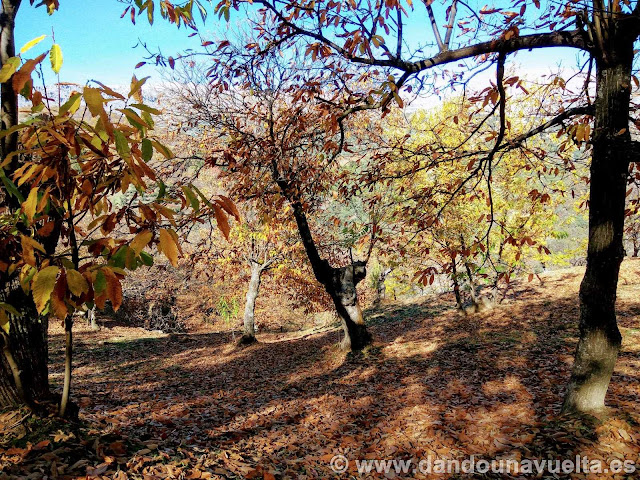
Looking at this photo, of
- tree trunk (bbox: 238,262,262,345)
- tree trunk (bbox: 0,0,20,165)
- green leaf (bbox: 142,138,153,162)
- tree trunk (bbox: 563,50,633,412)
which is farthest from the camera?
tree trunk (bbox: 238,262,262,345)

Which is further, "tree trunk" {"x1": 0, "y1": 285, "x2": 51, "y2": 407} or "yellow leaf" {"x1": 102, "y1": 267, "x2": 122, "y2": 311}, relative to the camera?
"tree trunk" {"x1": 0, "y1": 285, "x2": 51, "y2": 407}

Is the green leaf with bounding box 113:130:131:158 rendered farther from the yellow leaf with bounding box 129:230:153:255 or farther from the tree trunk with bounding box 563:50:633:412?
the tree trunk with bounding box 563:50:633:412

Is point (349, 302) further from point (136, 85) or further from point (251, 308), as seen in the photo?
point (136, 85)

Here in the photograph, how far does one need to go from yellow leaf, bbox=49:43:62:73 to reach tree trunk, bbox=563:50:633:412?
4.28 m

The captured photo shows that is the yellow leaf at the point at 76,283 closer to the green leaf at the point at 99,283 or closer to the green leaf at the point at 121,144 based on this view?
the green leaf at the point at 99,283

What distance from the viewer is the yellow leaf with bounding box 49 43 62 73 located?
1.43 m

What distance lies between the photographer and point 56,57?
146cm

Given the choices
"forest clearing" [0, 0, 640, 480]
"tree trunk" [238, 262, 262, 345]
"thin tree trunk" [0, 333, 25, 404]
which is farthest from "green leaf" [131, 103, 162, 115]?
"tree trunk" [238, 262, 262, 345]

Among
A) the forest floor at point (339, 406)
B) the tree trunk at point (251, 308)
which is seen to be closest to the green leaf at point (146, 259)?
the forest floor at point (339, 406)

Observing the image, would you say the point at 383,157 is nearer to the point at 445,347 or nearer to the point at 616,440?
the point at 616,440

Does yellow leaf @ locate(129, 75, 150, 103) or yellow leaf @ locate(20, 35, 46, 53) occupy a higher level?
yellow leaf @ locate(20, 35, 46, 53)

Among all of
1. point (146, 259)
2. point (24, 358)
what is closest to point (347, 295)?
point (24, 358)

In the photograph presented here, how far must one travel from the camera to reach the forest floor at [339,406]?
296 centimetres

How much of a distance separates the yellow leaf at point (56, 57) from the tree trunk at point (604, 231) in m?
4.28
